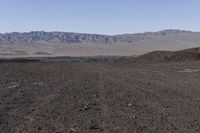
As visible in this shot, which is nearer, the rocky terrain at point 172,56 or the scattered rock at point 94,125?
the scattered rock at point 94,125

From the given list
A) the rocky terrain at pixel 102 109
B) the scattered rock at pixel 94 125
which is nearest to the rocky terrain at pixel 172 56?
the rocky terrain at pixel 102 109

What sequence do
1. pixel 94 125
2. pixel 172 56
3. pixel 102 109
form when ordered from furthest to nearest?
pixel 172 56
pixel 102 109
pixel 94 125

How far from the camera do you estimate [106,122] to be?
404 inches

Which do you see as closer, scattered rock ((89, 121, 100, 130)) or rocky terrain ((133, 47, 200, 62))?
scattered rock ((89, 121, 100, 130))

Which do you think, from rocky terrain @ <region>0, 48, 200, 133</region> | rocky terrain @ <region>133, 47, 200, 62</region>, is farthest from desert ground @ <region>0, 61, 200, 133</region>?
rocky terrain @ <region>133, 47, 200, 62</region>

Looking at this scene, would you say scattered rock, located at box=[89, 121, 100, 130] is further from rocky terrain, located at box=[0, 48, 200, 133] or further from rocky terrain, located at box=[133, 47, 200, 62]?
rocky terrain, located at box=[133, 47, 200, 62]

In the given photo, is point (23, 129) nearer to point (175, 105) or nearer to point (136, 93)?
point (175, 105)

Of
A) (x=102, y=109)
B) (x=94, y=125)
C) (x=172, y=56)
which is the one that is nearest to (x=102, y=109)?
(x=102, y=109)

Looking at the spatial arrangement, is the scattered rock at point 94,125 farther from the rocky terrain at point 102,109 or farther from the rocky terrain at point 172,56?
the rocky terrain at point 172,56

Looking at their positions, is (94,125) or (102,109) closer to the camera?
(94,125)

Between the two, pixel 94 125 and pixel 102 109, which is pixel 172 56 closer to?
Answer: pixel 102 109

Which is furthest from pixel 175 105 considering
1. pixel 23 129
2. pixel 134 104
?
pixel 23 129

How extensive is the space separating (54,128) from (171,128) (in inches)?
89.2

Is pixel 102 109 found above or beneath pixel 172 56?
above
